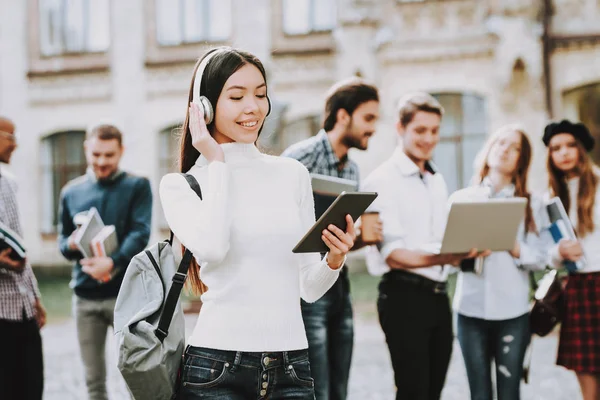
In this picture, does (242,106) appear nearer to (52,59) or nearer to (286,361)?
(286,361)

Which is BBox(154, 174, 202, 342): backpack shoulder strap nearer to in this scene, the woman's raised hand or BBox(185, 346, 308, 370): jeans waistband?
BBox(185, 346, 308, 370): jeans waistband

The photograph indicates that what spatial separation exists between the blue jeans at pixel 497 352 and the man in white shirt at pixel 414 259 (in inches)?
6.3

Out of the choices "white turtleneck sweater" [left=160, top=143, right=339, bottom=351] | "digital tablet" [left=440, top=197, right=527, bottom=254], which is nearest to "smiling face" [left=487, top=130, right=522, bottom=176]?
"digital tablet" [left=440, top=197, right=527, bottom=254]

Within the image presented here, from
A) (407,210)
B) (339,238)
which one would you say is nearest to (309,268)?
(339,238)

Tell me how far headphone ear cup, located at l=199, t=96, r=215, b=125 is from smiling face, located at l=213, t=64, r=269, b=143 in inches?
1.2

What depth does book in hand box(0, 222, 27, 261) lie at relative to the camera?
13.9 feet

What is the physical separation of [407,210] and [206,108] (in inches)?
79.5

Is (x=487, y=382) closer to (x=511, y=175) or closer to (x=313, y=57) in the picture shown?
(x=511, y=175)

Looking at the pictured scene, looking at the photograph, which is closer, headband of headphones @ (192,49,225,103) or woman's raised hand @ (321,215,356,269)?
woman's raised hand @ (321,215,356,269)

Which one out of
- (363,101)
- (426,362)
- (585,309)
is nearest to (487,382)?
(426,362)

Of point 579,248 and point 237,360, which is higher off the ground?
point 579,248

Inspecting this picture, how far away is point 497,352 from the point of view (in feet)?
Answer: 14.0

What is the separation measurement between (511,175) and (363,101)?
3.15ft

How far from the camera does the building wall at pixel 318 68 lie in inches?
624
